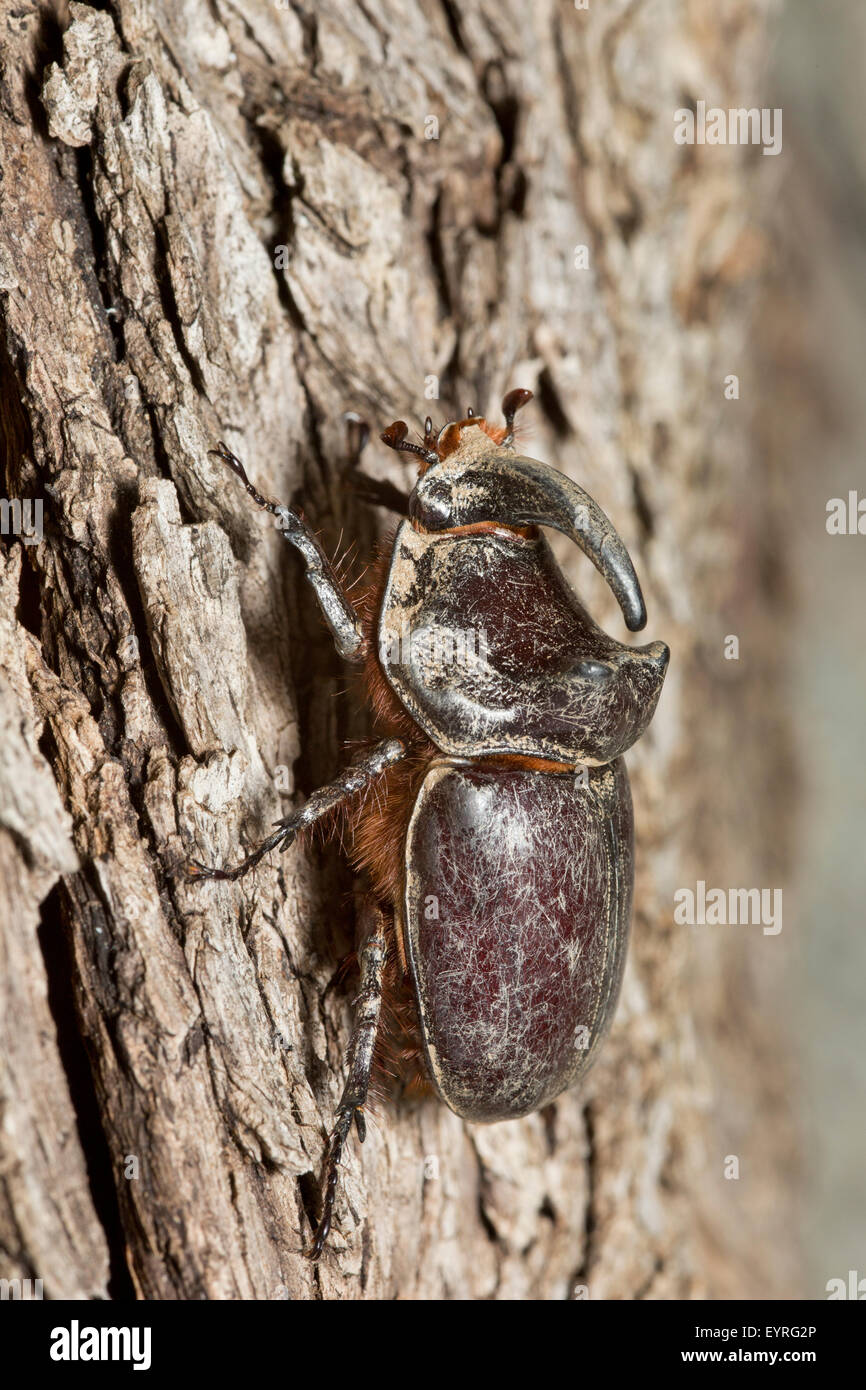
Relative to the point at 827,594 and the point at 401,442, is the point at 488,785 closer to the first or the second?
the point at 401,442

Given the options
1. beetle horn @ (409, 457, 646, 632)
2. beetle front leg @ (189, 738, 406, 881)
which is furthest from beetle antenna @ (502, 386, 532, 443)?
beetle front leg @ (189, 738, 406, 881)

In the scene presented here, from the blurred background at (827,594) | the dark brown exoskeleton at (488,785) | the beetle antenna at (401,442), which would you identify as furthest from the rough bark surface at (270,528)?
the blurred background at (827,594)

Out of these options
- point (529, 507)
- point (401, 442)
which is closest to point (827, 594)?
point (529, 507)

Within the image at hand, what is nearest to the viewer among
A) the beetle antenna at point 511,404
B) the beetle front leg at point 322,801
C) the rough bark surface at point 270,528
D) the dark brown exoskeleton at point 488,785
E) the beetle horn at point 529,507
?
the rough bark surface at point 270,528

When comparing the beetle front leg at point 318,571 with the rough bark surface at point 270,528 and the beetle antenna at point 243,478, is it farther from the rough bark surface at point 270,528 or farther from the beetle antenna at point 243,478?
the rough bark surface at point 270,528

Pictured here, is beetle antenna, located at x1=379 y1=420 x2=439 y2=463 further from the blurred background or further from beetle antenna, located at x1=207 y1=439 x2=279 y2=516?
the blurred background

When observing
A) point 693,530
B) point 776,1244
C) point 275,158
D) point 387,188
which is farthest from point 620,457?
point 776,1244
